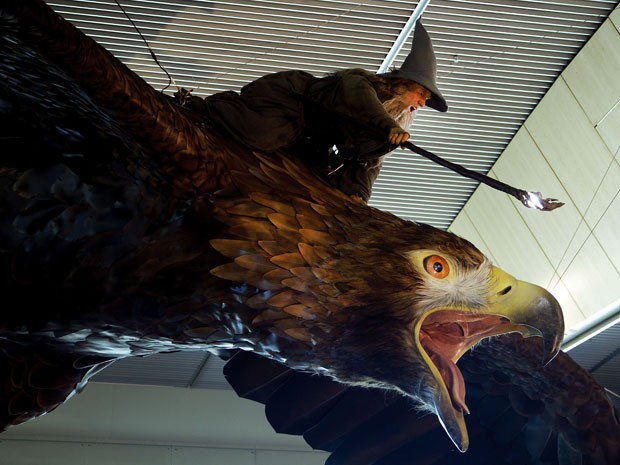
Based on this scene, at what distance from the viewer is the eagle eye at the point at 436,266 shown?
7.68 feet

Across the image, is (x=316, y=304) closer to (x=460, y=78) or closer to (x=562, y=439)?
(x=562, y=439)

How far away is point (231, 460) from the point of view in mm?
9852

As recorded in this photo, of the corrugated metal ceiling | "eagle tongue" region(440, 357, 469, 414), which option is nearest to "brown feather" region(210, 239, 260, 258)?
"eagle tongue" region(440, 357, 469, 414)

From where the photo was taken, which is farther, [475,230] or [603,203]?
[475,230]

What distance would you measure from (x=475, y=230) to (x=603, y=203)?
1.39m

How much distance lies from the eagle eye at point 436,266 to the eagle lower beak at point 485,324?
0.08 metres

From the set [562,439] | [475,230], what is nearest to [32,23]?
[562,439]

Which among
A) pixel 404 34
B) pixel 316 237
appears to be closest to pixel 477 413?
pixel 316 237

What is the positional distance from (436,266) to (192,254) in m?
0.58

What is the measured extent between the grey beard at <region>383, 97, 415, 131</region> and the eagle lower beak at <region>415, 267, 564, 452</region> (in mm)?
588

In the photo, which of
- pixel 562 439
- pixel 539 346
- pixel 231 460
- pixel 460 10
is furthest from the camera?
pixel 231 460

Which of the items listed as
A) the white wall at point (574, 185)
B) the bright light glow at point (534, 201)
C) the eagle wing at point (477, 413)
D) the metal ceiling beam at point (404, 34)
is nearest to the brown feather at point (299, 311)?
the bright light glow at point (534, 201)

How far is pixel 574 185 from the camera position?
6.17 metres

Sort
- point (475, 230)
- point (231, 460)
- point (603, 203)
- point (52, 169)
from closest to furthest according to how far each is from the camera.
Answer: point (52, 169)
point (603, 203)
point (475, 230)
point (231, 460)
